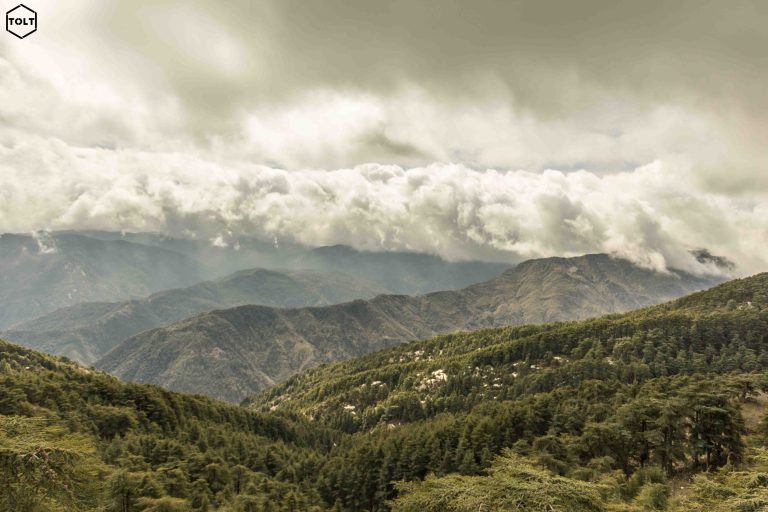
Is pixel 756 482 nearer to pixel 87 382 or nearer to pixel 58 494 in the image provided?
pixel 58 494

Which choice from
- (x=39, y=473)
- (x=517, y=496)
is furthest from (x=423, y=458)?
(x=39, y=473)

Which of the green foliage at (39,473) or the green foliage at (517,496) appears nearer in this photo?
the green foliage at (39,473)

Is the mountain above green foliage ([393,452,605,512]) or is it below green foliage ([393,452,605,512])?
below

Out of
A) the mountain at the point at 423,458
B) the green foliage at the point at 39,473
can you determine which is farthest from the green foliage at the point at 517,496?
the green foliage at the point at 39,473

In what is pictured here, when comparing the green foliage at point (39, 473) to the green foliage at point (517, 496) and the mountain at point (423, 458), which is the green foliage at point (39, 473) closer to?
the mountain at point (423, 458)

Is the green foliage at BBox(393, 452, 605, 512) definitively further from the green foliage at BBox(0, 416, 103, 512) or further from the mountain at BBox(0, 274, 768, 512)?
the green foliage at BBox(0, 416, 103, 512)

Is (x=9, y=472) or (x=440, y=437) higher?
(x=9, y=472)

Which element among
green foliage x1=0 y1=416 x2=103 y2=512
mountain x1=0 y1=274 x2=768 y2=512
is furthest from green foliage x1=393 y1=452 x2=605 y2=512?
green foliage x1=0 y1=416 x2=103 y2=512

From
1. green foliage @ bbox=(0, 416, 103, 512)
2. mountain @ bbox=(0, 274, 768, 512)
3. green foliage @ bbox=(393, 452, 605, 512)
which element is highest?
green foliage @ bbox=(0, 416, 103, 512)

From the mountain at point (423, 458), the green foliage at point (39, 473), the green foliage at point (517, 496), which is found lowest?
the mountain at point (423, 458)

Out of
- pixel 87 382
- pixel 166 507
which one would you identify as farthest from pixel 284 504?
pixel 87 382

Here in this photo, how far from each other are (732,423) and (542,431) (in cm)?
5150

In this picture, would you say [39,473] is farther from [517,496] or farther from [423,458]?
[423,458]

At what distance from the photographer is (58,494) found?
20.0 metres
